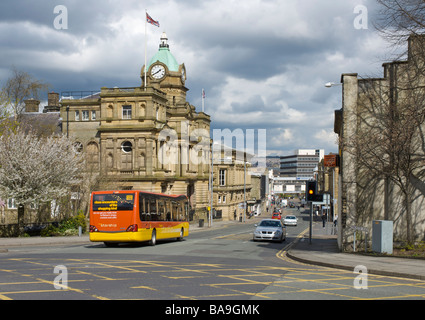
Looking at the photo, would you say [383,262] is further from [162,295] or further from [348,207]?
[162,295]

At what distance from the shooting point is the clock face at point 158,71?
68875 mm

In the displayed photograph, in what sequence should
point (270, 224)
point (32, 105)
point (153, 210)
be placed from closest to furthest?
point (153, 210), point (270, 224), point (32, 105)

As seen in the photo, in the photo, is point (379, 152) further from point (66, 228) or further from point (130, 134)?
point (130, 134)

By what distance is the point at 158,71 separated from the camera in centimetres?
6906

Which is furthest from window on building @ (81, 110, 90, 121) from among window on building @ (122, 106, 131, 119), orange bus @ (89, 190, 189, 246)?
orange bus @ (89, 190, 189, 246)

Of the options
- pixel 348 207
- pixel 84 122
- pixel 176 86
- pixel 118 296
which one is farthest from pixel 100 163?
pixel 118 296

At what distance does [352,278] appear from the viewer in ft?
49.0

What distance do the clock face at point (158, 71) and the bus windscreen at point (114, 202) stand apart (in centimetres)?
4509

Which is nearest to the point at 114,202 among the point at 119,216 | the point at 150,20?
the point at 119,216

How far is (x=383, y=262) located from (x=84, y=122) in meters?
47.5

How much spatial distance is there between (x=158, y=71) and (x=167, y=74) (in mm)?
1306

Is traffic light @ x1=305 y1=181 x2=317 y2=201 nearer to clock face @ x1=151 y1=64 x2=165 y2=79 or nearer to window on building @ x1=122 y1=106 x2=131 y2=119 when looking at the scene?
window on building @ x1=122 y1=106 x2=131 y2=119

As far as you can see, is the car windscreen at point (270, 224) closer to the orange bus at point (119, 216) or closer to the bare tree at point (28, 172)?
the orange bus at point (119, 216)

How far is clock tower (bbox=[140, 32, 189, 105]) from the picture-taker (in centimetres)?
6875
